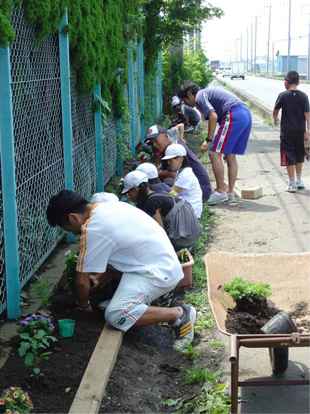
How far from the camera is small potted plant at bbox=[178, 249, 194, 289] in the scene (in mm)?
5938

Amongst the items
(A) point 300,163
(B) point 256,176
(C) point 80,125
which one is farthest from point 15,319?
(B) point 256,176

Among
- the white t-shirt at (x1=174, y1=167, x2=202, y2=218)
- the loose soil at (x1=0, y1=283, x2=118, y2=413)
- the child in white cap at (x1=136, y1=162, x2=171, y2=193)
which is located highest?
the child in white cap at (x1=136, y1=162, x2=171, y2=193)

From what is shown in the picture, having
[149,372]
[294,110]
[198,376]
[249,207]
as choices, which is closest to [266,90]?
[294,110]

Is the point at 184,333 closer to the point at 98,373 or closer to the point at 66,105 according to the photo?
the point at 98,373

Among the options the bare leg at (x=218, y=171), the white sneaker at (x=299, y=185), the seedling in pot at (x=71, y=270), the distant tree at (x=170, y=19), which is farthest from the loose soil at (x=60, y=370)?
the distant tree at (x=170, y=19)

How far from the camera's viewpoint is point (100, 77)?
333 inches

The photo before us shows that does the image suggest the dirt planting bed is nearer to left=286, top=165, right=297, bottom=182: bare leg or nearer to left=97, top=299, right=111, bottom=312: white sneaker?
left=97, top=299, right=111, bottom=312: white sneaker

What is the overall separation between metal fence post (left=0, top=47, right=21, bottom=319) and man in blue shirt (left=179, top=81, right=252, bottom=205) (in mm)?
5312

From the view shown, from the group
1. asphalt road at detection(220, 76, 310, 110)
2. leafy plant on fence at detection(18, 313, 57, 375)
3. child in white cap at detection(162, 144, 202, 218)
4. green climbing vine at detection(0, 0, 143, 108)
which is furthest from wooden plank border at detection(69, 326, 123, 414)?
asphalt road at detection(220, 76, 310, 110)

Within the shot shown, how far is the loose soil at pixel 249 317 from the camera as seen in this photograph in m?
4.52

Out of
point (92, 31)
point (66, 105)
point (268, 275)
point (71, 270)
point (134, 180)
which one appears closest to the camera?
point (268, 275)

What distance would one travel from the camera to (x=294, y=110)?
1051 cm

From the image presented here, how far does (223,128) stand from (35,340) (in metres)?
6.26

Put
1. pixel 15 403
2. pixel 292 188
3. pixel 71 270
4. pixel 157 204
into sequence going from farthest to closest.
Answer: pixel 292 188 → pixel 157 204 → pixel 71 270 → pixel 15 403
